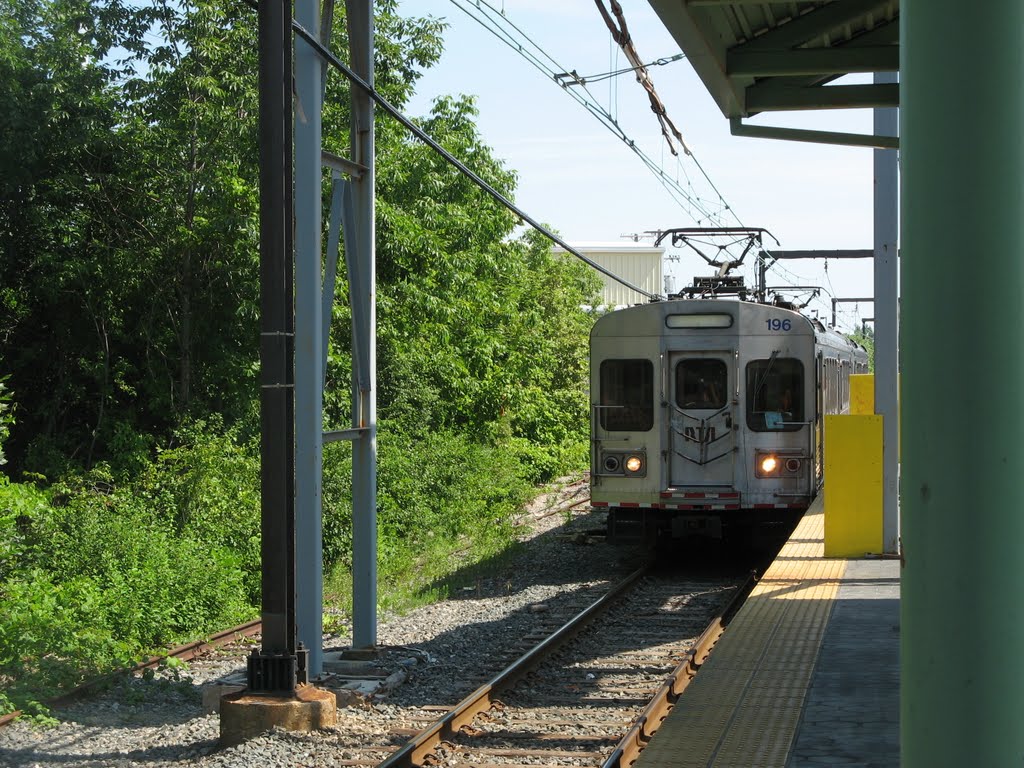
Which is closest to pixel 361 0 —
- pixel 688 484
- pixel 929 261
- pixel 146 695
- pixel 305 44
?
pixel 305 44

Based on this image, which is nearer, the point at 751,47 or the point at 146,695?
the point at 751,47

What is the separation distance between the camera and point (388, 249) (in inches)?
736

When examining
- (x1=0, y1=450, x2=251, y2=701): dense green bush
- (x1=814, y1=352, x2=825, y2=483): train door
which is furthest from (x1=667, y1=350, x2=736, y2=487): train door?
(x1=0, y1=450, x2=251, y2=701): dense green bush

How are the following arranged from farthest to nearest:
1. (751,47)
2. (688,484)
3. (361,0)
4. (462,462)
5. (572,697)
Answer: (462,462), (688,484), (361,0), (572,697), (751,47)

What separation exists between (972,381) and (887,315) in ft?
29.1

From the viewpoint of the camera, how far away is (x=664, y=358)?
1338 centimetres

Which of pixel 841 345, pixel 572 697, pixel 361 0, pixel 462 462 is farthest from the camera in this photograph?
pixel 462 462

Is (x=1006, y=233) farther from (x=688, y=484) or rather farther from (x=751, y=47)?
(x=688, y=484)

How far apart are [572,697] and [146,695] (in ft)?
9.94

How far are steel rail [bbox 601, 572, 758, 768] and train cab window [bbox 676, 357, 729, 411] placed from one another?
9.30 ft

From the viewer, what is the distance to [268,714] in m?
7.11

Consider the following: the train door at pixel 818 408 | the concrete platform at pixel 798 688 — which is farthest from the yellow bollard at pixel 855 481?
the train door at pixel 818 408

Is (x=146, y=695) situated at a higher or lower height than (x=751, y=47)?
lower

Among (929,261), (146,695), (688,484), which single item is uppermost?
(929,261)
